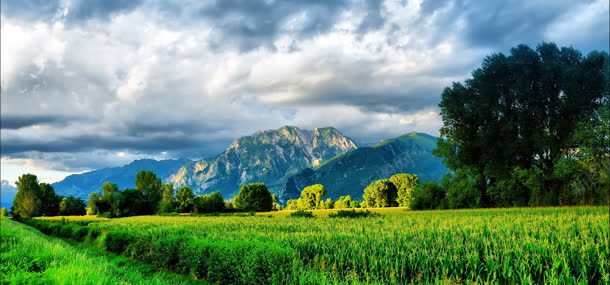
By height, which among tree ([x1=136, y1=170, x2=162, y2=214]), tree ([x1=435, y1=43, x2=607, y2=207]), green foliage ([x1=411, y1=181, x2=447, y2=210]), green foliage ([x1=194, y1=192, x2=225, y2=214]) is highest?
tree ([x1=435, y1=43, x2=607, y2=207])

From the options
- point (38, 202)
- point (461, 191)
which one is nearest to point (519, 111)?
point (461, 191)

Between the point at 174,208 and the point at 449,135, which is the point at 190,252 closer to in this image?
the point at 449,135

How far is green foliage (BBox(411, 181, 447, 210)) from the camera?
60469mm

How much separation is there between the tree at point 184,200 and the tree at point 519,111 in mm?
76413

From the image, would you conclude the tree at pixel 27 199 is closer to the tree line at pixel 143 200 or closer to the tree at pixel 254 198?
the tree line at pixel 143 200

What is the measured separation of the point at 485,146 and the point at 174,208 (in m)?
83.9

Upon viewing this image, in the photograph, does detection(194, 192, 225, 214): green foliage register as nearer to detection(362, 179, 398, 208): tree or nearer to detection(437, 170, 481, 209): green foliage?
detection(362, 179, 398, 208): tree

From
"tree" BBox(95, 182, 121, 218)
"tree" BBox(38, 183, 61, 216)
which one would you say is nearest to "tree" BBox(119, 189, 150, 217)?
"tree" BBox(95, 182, 121, 218)

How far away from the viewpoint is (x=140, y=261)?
98.0 feet

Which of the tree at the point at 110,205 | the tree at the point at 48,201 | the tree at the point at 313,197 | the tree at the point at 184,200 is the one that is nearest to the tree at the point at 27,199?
the tree at the point at 48,201

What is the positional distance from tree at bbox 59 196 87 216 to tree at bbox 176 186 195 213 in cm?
3926

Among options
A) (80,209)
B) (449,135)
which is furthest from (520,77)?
(80,209)

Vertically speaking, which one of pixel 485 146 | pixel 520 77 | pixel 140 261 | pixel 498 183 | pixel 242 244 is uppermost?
pixel 520 77

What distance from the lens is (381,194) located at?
451 feet
